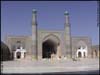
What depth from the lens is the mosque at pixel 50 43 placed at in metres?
49.8

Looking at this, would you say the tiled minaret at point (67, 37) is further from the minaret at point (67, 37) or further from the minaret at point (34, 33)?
the minaret at point (34, 33)

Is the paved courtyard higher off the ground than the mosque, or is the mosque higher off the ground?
the mosque

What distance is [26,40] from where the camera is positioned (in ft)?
176

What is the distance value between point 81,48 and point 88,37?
258 centimetres

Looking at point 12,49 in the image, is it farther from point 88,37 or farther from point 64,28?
point 88,37

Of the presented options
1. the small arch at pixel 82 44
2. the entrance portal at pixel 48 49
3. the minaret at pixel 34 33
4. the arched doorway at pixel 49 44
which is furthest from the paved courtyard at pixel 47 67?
the entrance portal at pixel 48 49

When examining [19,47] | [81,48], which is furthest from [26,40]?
[81,48]

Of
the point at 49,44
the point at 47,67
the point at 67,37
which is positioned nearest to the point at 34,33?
the point at 67,37

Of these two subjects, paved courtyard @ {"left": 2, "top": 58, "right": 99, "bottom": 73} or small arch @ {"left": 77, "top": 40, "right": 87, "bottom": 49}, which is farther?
small arch @ {"left": 77, "top": 40, "right": 87, "bottom": 49}

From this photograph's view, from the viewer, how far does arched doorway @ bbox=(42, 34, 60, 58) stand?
5278cm

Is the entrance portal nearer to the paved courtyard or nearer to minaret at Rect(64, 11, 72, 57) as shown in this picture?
minaret at Rect(64, 11, 72, 57)

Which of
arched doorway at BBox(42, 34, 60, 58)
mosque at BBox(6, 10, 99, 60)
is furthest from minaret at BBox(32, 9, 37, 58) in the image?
arched doorway at BBox(42, 34, 60, 58)

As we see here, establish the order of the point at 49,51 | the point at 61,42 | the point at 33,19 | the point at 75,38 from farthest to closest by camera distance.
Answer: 1. the point at 49,51
2. the point at 75,38
3. the point at 61,42
4. the point at 33,19

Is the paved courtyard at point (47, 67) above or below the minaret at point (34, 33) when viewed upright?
below
